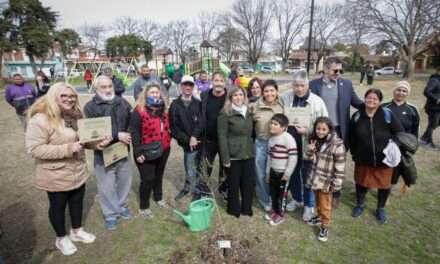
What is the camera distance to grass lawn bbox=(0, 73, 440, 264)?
2844 mm

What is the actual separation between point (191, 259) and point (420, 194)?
12.4ft

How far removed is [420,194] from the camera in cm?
416

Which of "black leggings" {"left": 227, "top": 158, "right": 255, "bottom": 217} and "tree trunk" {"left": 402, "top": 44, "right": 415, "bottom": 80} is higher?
"tree trunk" {"left": 402, "top": 44, "right": 415, "bottom": 80}

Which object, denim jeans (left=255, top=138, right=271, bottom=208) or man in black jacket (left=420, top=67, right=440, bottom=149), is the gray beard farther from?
man in black jacket (left=420, top=67, right=440, bottom=149)

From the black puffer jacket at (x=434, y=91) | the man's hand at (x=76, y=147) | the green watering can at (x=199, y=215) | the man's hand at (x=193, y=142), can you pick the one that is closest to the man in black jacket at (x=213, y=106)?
the man's hand at (x=193, y=142)

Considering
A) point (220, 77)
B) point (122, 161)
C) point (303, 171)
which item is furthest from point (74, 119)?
point (303, 171)

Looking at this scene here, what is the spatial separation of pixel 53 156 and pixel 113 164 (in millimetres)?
793

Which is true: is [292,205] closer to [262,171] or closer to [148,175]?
[262,171]

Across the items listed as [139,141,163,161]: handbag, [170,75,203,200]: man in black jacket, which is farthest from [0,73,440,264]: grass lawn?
[170,75,203,200]: man in black jacket

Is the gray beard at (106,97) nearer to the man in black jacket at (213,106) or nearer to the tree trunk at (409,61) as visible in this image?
the man in black jacket at (213,106)

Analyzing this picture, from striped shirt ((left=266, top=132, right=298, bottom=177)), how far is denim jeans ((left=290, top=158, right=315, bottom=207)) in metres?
0.34

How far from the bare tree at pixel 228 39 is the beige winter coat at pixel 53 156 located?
54187 millimetres

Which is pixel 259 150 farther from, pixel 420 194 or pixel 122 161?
pixel 420 194

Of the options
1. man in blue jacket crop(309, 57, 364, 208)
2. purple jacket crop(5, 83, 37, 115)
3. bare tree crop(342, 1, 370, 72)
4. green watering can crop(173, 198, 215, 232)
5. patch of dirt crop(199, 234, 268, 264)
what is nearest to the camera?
patch of dirt crop(199, 234, 268, 264)
